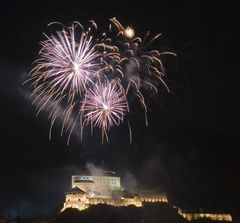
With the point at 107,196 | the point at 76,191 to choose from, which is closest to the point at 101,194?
the point at 107,196

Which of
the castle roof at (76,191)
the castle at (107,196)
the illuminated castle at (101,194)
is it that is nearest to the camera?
the castle at (107,196)

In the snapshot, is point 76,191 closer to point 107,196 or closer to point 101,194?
point 101,194

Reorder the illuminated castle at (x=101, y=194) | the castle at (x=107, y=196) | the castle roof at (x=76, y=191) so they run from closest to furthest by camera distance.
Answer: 1. the castle at (x=107, y=196)
2. the illuminated castle at (x=101, y=194)
3. the castle roof at (x=76, y=191)

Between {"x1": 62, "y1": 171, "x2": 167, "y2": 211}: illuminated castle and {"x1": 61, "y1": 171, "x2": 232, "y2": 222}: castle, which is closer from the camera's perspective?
{"x1": 61, "y1": 171, "x2": 232, "y2": 222}: castle

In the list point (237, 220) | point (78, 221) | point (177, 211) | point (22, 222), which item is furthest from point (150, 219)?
point (22, 222)

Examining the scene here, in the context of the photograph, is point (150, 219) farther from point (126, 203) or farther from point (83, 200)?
point (83, 200)

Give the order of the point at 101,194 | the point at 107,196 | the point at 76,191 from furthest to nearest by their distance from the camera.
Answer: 1. the point at 101,194
2. the point at 107,196
3. the point at 76,191

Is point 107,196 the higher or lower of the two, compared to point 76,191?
higher

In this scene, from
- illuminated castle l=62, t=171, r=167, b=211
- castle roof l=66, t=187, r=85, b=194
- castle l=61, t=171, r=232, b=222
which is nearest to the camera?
castle l=61, t=171, r=232, b=222

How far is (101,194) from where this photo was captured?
82375 mm

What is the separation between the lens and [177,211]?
2874 inches

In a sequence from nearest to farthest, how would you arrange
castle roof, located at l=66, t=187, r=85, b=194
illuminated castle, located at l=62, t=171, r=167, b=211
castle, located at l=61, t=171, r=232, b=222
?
castle, located at l=61, t=171, r=232, b=222
illuminated castle, located at l=62, t=171, r=167, b=211
castle roof, located at l=66, t=187, r=85, b=194

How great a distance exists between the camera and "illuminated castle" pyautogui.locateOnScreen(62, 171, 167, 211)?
244 ft

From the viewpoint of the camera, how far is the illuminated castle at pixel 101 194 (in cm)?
7425
